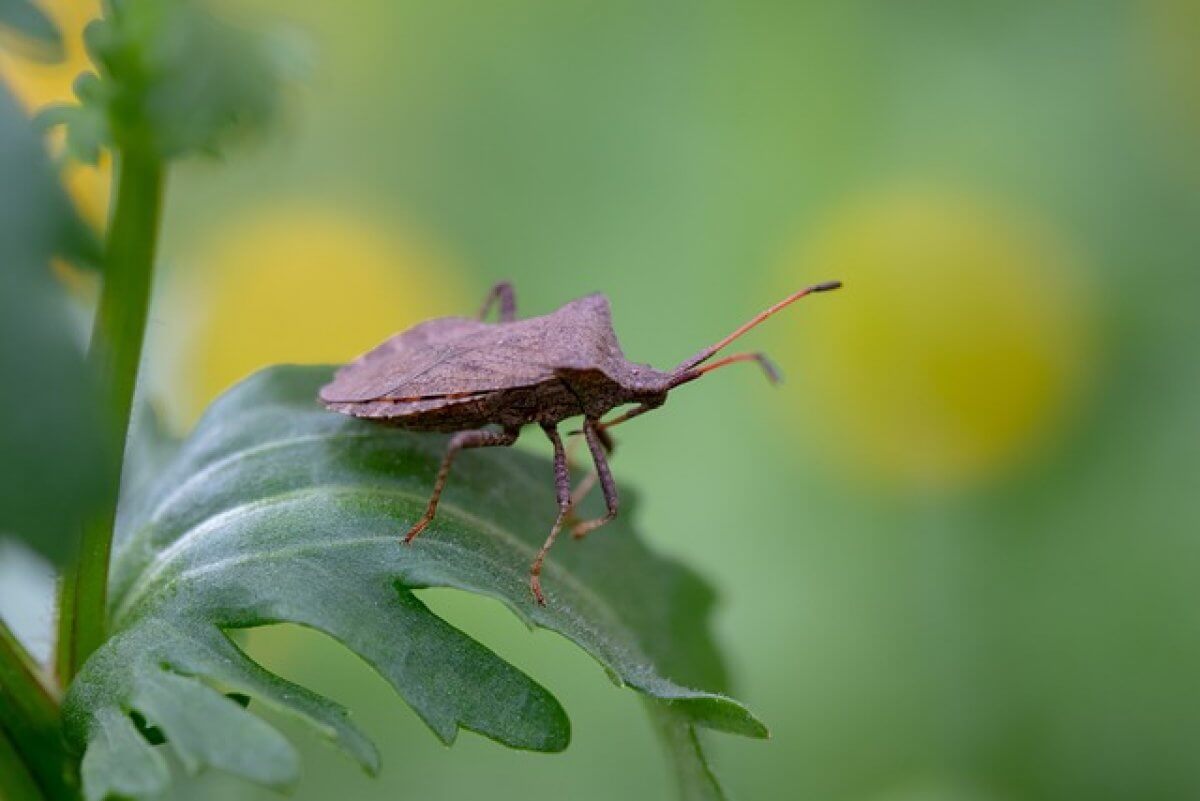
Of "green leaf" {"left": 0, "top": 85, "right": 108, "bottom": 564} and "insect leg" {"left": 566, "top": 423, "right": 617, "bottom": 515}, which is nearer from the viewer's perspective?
"green leaf" {"left": 0, "top": 85, "right": 108, "bottom": 564}

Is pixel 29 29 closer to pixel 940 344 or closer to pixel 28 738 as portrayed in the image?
pixel 28 738

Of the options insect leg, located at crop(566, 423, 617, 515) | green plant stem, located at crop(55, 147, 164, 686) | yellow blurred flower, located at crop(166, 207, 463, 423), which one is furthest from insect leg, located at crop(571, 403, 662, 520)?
yellow blurred flower, located at crop(166, 207, 463, 423)

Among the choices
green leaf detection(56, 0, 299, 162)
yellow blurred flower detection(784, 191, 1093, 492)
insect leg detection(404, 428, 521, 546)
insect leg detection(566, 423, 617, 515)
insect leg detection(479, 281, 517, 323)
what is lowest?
yellow blurred flower detection(784, 191, 1093, 492)

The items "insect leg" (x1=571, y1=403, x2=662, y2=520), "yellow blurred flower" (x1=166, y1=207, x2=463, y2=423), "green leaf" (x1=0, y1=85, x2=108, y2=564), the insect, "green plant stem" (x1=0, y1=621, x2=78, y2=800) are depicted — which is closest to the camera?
"green leaf" (x1=0, y1=85, x2=108, y2=564)

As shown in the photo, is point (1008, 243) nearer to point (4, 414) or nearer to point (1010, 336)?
point (1010, 336)

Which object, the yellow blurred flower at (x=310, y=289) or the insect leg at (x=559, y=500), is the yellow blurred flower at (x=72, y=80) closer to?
the yellow blurred flower at (x=310, y=289)

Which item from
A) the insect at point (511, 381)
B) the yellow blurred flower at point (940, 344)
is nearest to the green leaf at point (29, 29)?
the insect at point (511, 381)

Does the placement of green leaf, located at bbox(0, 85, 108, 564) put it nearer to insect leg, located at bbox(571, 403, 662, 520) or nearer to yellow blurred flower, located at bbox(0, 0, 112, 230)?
insect leg, located at bbox(571, 403, 662, 520)

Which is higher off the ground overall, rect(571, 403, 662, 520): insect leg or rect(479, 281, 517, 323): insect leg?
rect(479, 281, 517, 323): insect leg
